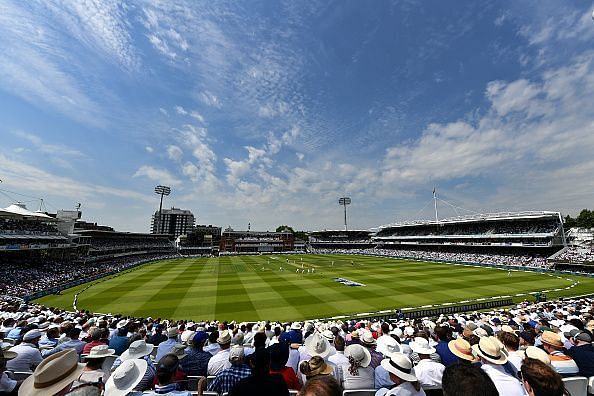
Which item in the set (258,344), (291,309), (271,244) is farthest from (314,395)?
(271,244)

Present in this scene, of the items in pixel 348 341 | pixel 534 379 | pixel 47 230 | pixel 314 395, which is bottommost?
pixel 348 341

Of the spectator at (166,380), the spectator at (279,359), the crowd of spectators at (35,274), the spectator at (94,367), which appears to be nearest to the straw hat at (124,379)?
the spectator at (166,380)

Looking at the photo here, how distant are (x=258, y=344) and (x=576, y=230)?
13147cm

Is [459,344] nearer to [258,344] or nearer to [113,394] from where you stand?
[258,344]

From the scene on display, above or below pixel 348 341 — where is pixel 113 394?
above

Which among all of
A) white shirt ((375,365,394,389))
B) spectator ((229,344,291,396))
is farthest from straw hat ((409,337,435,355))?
spectator ((229,344,291,396))

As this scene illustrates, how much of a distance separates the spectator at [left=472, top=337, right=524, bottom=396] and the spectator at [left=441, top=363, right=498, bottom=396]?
2.75 m

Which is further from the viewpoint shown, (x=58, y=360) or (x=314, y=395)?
(x=58, y=360)

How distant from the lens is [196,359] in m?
6.48

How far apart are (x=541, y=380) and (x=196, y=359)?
6.47m

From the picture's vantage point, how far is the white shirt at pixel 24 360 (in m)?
6.43

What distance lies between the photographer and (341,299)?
2652cm

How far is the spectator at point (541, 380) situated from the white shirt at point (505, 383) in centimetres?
145

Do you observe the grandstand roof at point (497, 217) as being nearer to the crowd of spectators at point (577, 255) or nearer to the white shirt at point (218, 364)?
the crowd of spectators at point (577, 255)
